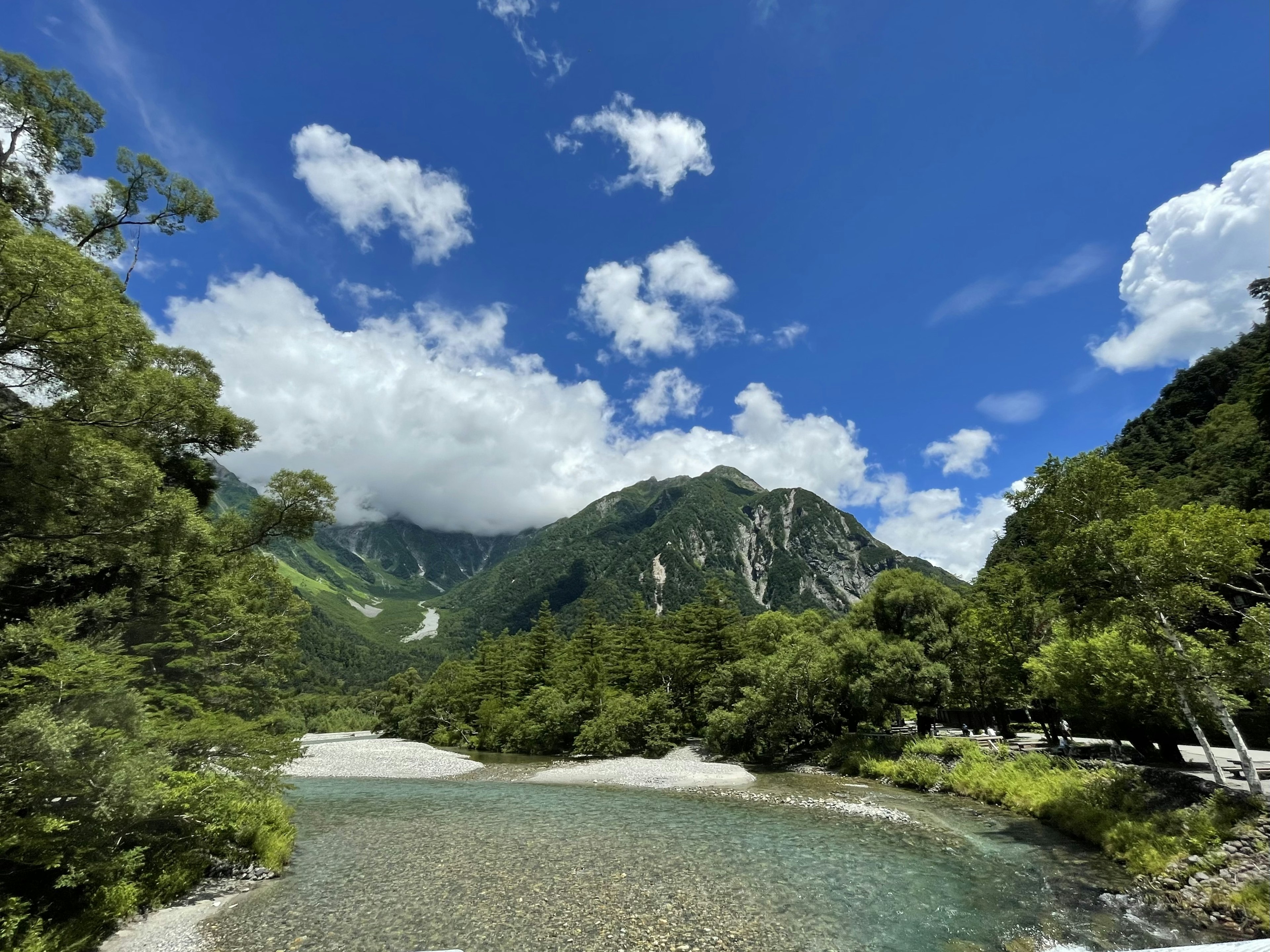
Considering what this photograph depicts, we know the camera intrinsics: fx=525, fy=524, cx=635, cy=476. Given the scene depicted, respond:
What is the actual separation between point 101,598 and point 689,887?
16.8 metres

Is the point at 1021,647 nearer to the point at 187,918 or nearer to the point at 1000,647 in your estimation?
the point at 1000,647

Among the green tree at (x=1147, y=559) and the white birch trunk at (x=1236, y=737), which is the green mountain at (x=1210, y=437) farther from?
the white birch trunk at (x=1236, y=737)

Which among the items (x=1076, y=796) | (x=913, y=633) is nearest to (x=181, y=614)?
(x=1076, y=796)

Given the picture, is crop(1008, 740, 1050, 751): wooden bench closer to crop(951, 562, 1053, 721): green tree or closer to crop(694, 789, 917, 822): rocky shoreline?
crop(951, 562, 1053, 721): green tree

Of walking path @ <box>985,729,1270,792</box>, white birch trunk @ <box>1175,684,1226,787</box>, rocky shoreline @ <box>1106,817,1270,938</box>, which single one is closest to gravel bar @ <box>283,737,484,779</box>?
rocky shoreline @ <box>1106,817,1270,938</box>

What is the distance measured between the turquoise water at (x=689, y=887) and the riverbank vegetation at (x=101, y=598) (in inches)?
102

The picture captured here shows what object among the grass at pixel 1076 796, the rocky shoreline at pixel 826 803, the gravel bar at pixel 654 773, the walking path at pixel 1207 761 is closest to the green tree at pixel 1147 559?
the grass at pixel 1076 796

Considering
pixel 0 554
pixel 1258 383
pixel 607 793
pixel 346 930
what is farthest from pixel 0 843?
pixel 1258 383

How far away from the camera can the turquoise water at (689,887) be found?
1068 centimetres

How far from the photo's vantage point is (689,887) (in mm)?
13414

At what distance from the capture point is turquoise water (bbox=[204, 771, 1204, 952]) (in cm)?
1068

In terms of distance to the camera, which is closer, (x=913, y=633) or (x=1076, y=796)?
(x=1076, y=796)

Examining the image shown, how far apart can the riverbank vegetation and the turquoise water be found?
102 inches

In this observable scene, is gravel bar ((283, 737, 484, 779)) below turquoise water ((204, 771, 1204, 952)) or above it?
below
